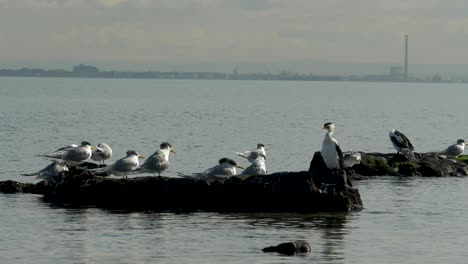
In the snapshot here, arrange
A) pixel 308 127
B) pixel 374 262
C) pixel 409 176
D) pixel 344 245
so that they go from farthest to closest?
pixel 308 127
pixel 409 176
pixel 344 245
pixel 374 262

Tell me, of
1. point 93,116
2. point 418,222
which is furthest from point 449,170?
point 93,116

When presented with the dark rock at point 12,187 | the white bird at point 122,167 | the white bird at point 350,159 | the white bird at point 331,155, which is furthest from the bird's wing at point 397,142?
the dark rock at point 12,187

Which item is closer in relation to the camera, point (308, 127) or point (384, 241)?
point (384, 241)

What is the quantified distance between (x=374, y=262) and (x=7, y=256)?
745cm

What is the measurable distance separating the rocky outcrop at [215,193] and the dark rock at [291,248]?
251 inches

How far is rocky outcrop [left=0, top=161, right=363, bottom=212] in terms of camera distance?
1164 inches

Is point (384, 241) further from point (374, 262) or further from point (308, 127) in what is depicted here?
point (308, 127)

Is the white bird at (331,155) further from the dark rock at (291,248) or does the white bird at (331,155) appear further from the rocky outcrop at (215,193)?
the dark rock at (291,248)

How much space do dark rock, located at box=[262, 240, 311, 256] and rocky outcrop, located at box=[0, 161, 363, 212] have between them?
6.36m

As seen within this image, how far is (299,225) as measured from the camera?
27.3 meters

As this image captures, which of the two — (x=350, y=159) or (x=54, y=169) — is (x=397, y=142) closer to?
(x=350, y=159)

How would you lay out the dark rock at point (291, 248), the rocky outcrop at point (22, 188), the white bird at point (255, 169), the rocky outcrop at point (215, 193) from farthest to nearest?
1. the rocky outcrop at point (22, 188)
2. the white bird at point (255, 169)
3. the rocky outcrop at point (215, 193)
4. the dark rock at point (291, 248)

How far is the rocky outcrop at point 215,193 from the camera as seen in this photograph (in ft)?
97.0

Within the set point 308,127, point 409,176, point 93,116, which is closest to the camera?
point 409,176
